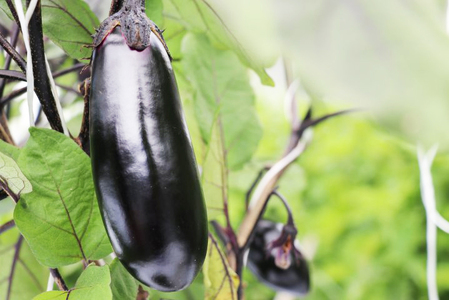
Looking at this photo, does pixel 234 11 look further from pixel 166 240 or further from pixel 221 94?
pixel 221 94

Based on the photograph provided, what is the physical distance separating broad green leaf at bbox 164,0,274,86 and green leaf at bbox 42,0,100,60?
0.15 ft

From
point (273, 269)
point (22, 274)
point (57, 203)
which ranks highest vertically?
point (57, 203)

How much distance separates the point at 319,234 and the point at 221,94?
42.1 inches

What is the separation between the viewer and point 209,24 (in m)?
0.30

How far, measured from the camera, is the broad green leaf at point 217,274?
1.08 ft

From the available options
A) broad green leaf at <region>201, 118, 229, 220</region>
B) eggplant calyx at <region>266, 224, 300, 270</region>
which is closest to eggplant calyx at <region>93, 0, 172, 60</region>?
broad green leaf at <region>201, 118, 229, 220</region>

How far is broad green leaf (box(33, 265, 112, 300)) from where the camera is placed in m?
0.23

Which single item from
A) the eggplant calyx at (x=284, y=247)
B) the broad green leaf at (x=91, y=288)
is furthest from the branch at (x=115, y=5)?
the eggplant calyx at (x=284, y=247)

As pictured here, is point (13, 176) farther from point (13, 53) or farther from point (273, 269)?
point (273, 269)

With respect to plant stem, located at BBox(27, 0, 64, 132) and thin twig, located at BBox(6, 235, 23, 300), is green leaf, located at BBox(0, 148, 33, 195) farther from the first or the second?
thin twig, located at BBox(6, 235, 23, 300)

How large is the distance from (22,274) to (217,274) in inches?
5.0

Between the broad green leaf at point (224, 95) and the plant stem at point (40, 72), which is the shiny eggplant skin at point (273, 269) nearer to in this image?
the broad green leaf at point (224, 95)

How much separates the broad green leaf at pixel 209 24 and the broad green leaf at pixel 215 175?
0.05 meters

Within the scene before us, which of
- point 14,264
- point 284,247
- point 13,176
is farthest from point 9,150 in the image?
point 284,247
